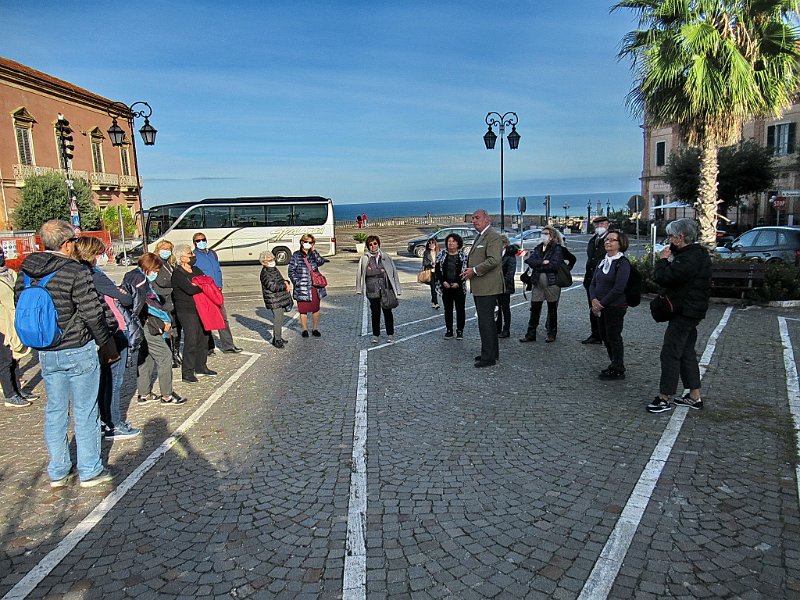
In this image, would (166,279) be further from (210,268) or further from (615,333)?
(615,333)

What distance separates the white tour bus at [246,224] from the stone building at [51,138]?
892 centimetres

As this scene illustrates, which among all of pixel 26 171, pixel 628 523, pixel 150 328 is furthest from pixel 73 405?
pixel 26 171

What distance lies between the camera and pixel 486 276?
730 centimetres

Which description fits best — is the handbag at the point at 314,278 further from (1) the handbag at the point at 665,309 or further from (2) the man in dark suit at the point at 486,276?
(1) the handbag at the point at 665,309

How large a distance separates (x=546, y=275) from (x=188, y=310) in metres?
5.17

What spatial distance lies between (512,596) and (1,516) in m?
3.56

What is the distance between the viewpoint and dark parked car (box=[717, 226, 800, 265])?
15.0 meters

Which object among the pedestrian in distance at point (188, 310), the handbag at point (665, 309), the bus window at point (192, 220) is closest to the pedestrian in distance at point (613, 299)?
the handbag at point (665, 309)

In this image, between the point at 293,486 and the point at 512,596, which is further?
the point at 293,486

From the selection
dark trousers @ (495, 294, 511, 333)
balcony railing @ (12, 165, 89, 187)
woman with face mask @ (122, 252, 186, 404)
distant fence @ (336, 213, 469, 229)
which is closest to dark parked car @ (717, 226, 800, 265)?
dark trousers @ (495, 294, 511, 333)

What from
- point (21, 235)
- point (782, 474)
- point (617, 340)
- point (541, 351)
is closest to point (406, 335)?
point (541, 351)

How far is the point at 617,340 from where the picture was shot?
6.68 metres

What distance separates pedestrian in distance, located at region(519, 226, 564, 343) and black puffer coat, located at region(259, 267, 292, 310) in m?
→ 3.89

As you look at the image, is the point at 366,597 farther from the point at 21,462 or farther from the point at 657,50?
the point at 657,50
